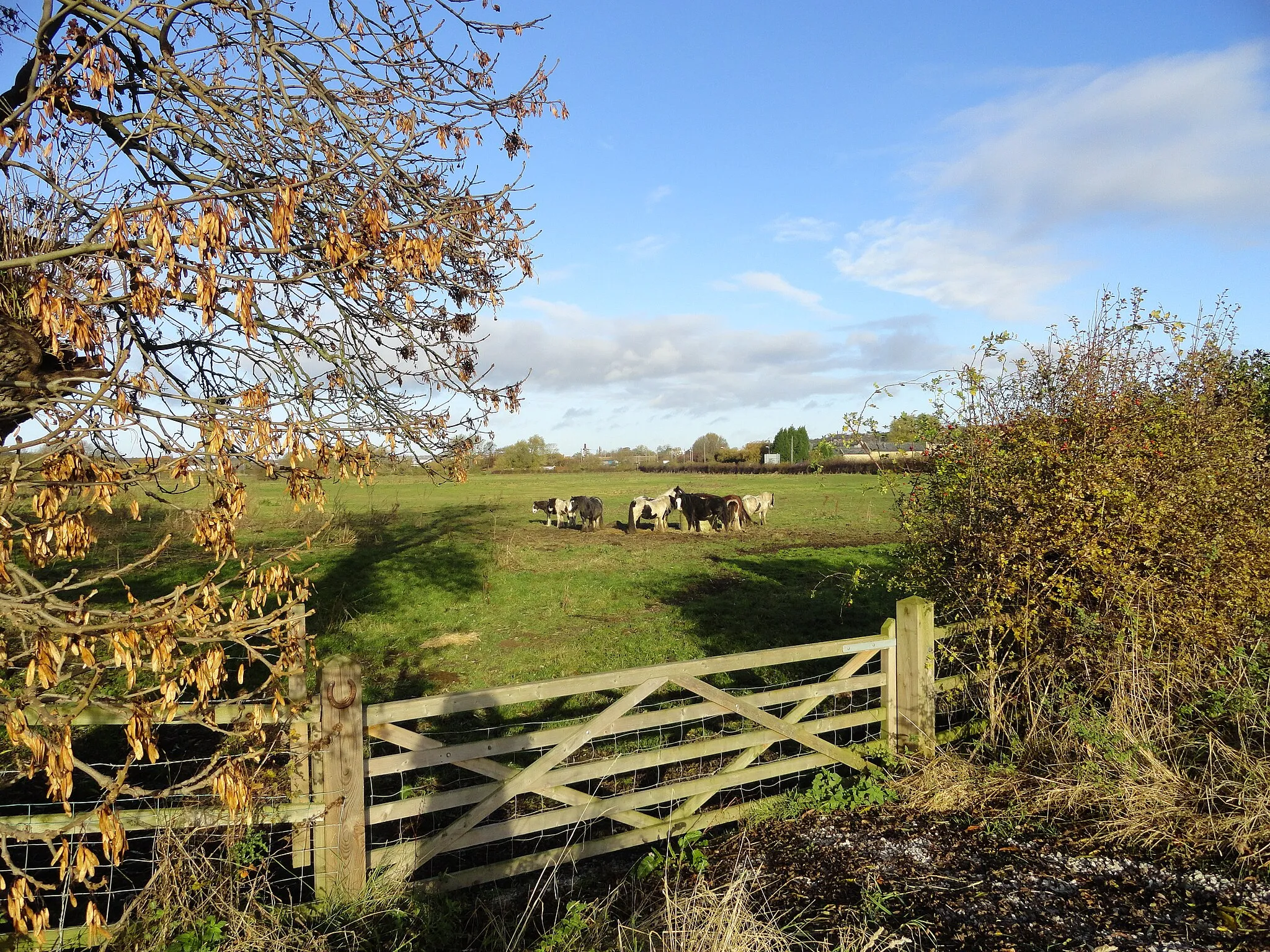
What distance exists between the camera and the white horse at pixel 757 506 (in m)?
25.7

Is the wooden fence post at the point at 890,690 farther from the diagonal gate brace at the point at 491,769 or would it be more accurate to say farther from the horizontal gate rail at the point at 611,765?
Answer: the diagonal gate brace at the point at 491,769

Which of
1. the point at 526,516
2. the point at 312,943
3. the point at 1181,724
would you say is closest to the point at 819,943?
the point at 312,943

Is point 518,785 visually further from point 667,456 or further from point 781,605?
point 667,456

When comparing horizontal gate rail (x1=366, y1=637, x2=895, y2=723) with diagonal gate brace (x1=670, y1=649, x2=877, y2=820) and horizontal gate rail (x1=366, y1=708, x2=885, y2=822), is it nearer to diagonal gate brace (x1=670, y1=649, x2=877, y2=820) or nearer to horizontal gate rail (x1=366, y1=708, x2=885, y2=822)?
diagonal gate brace (x1=670, y1=649, x2=877, y2=820)

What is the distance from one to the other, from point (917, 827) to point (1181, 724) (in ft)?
7.06

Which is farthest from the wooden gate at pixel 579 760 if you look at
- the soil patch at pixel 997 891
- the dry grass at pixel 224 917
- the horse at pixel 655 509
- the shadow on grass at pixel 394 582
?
the horse at pixel 655 509

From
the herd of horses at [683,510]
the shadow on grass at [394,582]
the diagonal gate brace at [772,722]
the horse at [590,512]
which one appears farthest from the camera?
the horse at [590,512]

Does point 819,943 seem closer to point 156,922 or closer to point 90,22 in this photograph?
point 156,922

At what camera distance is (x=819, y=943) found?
11.7 ft

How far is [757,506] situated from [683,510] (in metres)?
2.59

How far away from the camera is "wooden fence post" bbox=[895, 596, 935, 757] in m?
6.10

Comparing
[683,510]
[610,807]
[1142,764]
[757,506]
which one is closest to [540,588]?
[610,807]

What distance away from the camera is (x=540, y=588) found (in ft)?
49.5

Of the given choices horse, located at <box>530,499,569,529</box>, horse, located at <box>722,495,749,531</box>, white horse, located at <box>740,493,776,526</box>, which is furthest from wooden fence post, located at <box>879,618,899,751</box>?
horse, located at <box>530,499,569,529</box>
